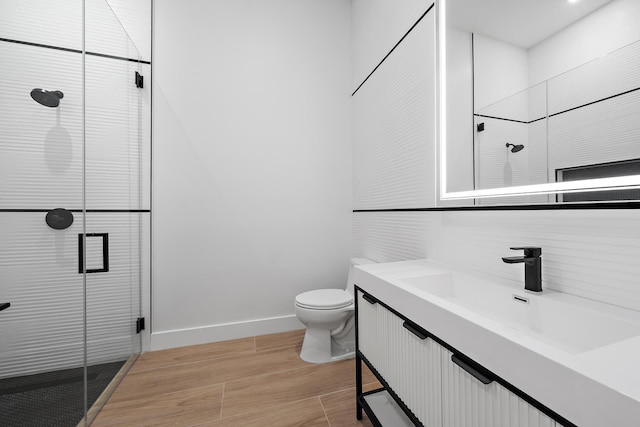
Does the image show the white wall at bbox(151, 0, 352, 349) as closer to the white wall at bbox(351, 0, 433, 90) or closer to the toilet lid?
the white wall at bbox(351, 0, 433, 90)

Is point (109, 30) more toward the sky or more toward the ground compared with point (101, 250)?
more toward the sky

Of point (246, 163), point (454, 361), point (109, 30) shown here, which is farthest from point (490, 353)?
point (109, 30)

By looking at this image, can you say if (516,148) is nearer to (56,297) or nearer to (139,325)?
(56,297)

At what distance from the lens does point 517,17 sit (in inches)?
38.5

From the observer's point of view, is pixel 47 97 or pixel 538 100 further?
pixel 47 97

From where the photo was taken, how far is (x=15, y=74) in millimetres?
1022

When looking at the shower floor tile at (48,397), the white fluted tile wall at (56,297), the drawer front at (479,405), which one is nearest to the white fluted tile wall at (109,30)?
the white fluted tile wall at (56,297)

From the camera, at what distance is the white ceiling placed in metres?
0.83

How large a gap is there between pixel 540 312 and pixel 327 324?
1.18m

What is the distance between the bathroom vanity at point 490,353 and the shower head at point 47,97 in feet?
5.31

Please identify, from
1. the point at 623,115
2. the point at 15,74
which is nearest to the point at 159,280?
the point at 15,74

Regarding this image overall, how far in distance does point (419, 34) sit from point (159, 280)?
2.39m

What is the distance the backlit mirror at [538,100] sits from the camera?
2.32 feet

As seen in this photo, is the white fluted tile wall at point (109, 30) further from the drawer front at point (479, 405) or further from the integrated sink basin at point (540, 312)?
the drawer front at point (479, 405)
